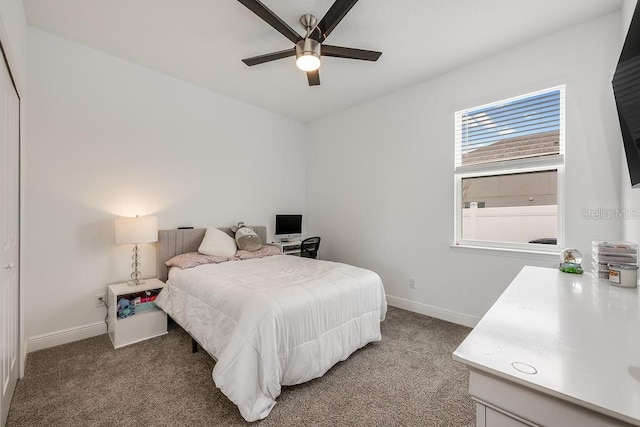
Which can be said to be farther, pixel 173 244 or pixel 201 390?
pixel 173 244

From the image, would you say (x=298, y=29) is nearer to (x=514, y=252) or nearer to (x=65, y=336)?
(x=514, y=252)

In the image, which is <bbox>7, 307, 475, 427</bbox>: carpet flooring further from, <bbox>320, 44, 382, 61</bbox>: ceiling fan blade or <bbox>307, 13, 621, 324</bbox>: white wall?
<bbox>320, 44, 382, 61</bbox>: ceiling fan blade

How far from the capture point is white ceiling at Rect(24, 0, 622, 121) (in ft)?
7.18

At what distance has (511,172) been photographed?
283 centimetres

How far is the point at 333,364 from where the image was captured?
2.10 m

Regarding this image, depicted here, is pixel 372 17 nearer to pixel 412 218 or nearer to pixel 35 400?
pixel 412 218


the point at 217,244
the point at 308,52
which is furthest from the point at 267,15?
the point at 217,244

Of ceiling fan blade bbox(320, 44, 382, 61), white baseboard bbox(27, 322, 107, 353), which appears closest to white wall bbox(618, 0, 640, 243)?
ceiling fan blade bbox(320, 44, 382, 61)

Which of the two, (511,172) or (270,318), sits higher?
(511,172)

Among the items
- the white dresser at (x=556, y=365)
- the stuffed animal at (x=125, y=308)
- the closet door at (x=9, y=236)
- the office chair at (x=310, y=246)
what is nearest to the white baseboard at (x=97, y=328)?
the stuffed animal at (x=125, y=308)

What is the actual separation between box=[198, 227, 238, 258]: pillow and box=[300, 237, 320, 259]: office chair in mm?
1082

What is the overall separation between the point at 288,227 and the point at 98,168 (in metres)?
2.53

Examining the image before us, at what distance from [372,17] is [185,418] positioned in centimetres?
323

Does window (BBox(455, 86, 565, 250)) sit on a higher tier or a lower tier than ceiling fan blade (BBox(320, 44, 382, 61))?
lower
